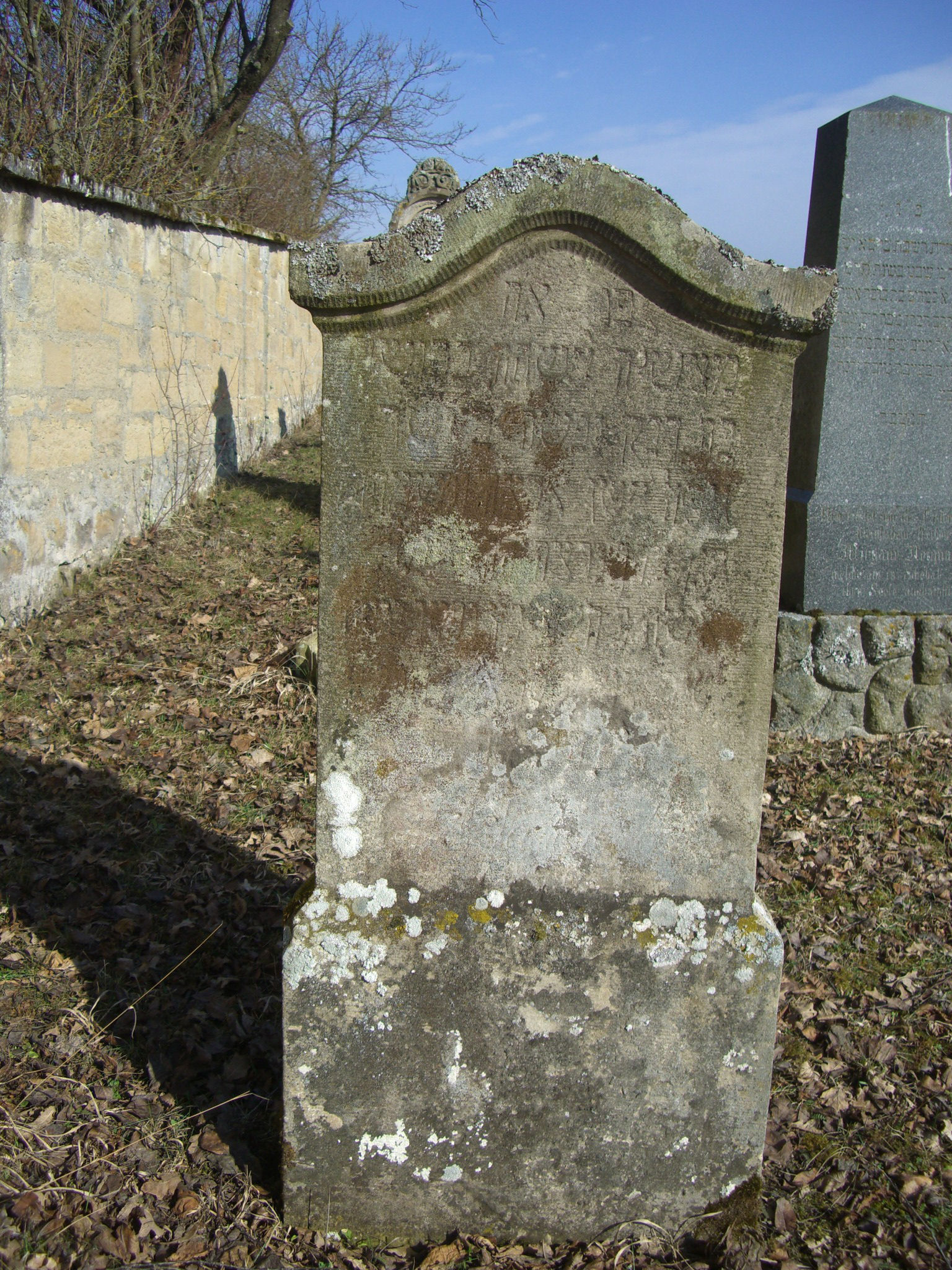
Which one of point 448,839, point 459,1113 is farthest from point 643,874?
point 459,1113

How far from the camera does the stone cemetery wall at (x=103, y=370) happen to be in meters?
5.76

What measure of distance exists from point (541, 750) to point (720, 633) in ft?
1.70

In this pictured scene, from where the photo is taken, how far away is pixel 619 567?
2227 millimetres

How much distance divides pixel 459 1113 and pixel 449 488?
5.06ft

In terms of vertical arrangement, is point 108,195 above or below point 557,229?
above

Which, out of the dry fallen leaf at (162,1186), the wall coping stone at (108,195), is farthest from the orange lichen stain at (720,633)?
the wall coping stone at (108,195)

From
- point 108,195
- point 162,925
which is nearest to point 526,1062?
point 162,925

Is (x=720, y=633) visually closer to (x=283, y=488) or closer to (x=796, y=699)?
(x=796, y=699)

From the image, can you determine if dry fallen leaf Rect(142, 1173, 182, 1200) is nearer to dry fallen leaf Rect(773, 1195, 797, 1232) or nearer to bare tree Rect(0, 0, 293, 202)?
dry fallen leaf Rect(773, 1195, 797, 1232)

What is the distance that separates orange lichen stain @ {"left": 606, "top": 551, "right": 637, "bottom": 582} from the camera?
2.22m

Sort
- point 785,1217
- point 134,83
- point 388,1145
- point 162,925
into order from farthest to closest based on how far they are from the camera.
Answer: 1. point 134,83
2. point 162,925
3. point 785,1217
4. point 388,1145

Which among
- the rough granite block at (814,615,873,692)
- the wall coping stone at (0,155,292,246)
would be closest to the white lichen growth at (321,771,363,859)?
the wall coping stone at (0,155,292,246)

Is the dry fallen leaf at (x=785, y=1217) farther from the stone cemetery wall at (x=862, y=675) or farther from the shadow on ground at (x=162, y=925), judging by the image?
the stone cemetery wall at (x=862, y=675)

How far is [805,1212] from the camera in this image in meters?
2.46
